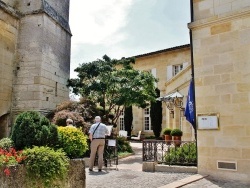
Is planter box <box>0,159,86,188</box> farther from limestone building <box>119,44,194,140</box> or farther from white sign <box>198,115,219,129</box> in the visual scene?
limestone building <box>119,44,194,140</box>

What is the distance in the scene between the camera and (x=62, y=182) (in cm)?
427

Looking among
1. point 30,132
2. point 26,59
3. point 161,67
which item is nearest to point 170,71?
point 161,67

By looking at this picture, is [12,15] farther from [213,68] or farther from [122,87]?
[213,68]

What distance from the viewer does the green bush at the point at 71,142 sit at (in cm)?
527

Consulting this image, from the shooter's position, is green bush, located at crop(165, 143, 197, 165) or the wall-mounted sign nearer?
the wall-mounted sign

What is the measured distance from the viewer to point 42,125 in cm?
470

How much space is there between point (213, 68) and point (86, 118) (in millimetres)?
7248

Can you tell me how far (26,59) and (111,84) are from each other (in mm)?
4469

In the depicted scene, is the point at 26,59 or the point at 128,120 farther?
the point at 128,120

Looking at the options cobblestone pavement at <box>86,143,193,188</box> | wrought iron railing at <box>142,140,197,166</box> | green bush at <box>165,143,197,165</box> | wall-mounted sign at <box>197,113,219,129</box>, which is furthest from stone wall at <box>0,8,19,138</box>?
wall-mounted sign at <box>197,113,219,129</box>

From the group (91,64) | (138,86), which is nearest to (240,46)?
(138,86)

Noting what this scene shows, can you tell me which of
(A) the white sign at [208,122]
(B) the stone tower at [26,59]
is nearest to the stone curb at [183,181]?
(A) the white sign at [208,122]

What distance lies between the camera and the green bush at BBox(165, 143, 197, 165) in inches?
295

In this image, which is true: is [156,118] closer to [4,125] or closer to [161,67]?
[161,67]
